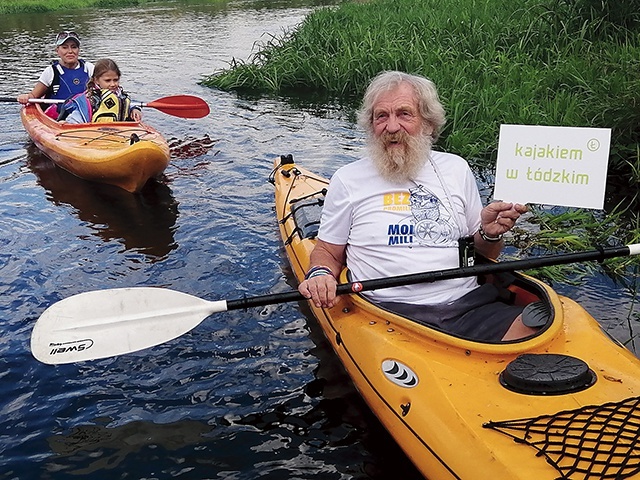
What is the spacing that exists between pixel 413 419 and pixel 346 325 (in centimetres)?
69

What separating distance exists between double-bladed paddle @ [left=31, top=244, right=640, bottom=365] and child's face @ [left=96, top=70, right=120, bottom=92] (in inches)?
151

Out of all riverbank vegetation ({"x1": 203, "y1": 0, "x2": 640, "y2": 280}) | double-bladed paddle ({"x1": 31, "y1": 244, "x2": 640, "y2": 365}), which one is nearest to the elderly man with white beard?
double-bladed paddle ({"x1": 31, "y1": 244, "x2": 640, "y2": 365})

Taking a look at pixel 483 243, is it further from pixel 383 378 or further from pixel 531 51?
pixel 531 51

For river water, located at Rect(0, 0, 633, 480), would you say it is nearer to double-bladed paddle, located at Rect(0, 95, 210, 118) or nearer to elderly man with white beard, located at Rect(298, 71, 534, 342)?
double-bladed paddle, located at Rect(0, 95, 210, 118)

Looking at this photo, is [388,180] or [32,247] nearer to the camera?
[388,180]

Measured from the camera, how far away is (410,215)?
302 cm

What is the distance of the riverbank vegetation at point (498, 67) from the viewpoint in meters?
5.56

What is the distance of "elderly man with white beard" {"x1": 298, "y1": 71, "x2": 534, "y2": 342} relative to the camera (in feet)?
9.84

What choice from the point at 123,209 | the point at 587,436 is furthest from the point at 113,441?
the point at 123,209

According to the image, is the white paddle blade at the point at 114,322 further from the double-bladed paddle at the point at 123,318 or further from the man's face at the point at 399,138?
the man's face at the point at 399,138

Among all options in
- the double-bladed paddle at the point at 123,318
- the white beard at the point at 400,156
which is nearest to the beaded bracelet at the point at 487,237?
the double-bladed paddle at the point at 123,318

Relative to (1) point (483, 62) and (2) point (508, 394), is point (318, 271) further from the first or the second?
(1) point (483, 62)

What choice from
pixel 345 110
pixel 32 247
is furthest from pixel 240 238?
pixel 345 110

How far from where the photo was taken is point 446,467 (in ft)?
7.56
